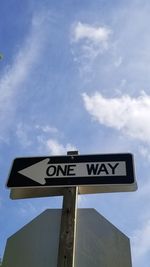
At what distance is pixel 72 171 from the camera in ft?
8.48

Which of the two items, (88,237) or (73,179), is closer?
(88,237)

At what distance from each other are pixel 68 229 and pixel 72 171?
1.80 ft

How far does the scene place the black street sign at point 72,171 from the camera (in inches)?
98.3

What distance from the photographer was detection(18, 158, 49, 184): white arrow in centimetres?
257

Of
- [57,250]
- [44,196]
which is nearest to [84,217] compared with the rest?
[57,250]

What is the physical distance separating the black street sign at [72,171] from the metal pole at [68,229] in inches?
4.2

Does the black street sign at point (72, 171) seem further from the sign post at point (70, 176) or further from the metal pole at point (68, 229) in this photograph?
the metal pole at point (68, 229)

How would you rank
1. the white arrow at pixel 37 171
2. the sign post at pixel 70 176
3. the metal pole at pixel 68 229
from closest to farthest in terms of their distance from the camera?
the metal pole at pixel 68 229, the sign post at pixel 70 176, the white arrow at pixel 37 171

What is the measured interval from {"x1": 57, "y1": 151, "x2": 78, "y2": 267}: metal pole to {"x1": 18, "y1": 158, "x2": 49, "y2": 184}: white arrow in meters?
0.24

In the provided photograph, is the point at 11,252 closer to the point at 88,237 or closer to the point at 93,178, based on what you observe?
the point at 88,237

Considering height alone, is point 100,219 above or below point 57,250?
above

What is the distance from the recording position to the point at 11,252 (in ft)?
7.09

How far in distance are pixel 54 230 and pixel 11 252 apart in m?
0.33

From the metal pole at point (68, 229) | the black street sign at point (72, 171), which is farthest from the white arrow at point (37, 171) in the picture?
the metal pole at point (68, 229)
